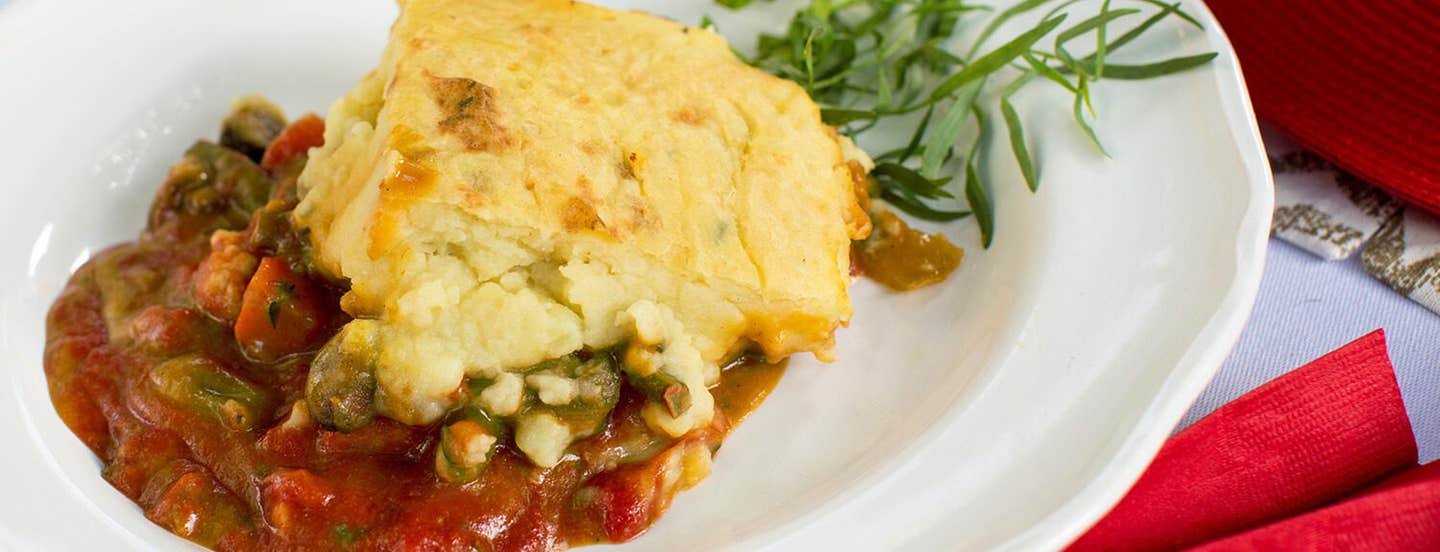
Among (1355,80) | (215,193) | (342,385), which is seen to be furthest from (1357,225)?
(215,193)

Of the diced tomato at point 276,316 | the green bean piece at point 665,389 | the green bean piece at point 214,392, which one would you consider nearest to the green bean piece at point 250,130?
the diced tomato at point 276,316

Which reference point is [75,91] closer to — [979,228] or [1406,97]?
[979,228]

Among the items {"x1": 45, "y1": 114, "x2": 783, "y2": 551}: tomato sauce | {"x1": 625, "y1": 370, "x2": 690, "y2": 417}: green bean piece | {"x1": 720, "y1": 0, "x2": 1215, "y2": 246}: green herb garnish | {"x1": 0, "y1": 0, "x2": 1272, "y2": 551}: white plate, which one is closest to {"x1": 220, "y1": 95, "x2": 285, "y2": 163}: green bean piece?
{"x1": 0, "y1": 0, "x2": 1272, "y2": 551}: white plate

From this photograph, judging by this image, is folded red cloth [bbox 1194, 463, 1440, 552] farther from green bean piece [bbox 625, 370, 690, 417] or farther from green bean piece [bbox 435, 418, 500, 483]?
green bean piece [bbox 435, 418, 500, 483]

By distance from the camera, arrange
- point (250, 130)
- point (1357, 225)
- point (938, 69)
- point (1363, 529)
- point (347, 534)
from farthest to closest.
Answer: point (938, 69) < point (250, 130) < point (1357, 225) < point (347, 534) < point (1363, 529)

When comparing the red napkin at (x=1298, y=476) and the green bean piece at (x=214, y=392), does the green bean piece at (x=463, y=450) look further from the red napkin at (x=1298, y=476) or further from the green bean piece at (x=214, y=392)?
the red napkin at (x=1298, y=476)

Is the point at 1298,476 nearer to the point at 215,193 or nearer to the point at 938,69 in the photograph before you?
the point at 938,69
